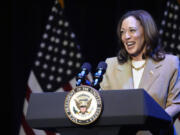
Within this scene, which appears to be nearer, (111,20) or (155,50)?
(155,50)

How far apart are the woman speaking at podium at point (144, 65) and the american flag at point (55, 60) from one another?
1540 mm

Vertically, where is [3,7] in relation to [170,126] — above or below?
above

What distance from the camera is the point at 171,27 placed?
133 inches

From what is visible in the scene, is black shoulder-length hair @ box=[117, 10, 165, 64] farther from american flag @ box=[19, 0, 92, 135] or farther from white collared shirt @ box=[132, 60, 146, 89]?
american flag @ box=[19, 0, 92, 135]

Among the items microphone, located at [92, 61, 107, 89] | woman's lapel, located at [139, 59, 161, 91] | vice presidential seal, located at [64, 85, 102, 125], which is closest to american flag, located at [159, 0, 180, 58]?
woman's lapel, located at [139, 59, 161, 91]

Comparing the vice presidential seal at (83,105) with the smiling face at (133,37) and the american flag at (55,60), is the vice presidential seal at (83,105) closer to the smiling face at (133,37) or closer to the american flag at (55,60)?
the smiling face at (133,37)

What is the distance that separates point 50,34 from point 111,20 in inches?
28.9

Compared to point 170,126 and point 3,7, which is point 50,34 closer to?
point 3,7

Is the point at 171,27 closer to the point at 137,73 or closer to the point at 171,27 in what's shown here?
the point at 171,27

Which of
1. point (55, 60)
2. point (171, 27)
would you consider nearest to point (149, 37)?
point (171, 27)

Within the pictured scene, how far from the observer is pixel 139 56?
1.99 meters

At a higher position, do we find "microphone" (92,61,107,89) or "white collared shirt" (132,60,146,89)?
"microphone" (92,61,107,89)

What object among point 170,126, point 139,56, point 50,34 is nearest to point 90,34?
point 50,34

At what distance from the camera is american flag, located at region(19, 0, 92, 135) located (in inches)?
142
